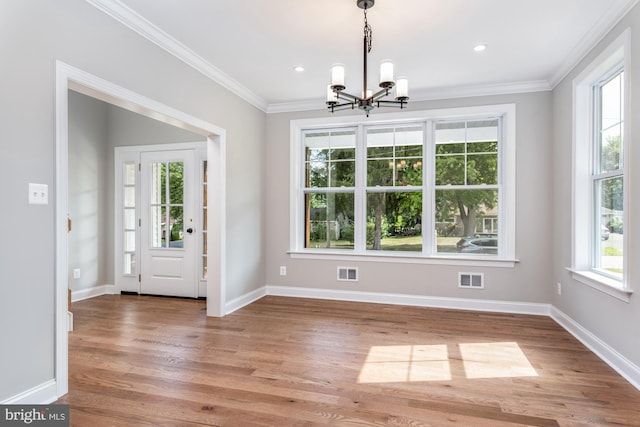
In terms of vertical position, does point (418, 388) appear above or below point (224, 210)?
below

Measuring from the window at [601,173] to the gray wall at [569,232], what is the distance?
0.32 ft

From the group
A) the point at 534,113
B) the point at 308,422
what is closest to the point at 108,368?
the point at 308,422

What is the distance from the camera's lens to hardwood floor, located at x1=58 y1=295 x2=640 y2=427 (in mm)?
2166

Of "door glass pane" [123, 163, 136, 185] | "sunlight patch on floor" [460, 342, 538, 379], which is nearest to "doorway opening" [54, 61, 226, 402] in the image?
"door glass pane" [123, 163, 136, 185]

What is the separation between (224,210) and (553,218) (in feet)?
12.6

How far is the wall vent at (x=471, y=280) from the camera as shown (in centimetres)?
448

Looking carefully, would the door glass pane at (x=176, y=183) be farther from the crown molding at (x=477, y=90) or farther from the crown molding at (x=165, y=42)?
the crown molding at (x=477, y=90)

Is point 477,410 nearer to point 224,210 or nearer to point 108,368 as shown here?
point 108,368

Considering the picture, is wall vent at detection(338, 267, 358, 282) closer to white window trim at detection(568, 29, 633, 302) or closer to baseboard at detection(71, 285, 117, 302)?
white window trim at detection(568, 29, 633, 302)

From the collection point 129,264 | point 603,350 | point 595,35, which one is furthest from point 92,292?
point 595,35

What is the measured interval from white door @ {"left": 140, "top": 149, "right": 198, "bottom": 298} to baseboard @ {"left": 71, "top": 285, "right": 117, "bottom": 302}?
52cm

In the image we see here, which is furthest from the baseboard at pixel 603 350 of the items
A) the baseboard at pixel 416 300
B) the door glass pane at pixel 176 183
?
the door glass pane at pixel 176 183

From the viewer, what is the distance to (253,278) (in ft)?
16.2

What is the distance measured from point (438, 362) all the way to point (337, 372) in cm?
85
